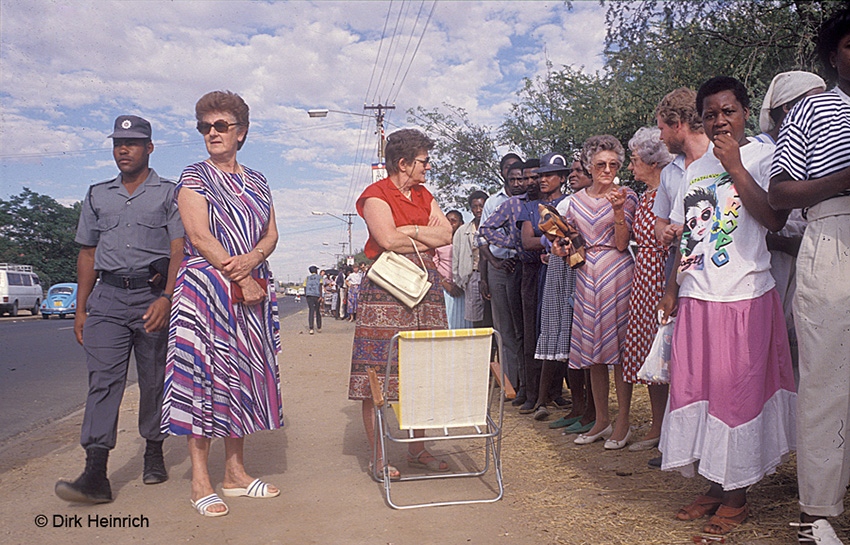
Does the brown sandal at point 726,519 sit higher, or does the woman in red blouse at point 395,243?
the woman in red blouse at point 395,243

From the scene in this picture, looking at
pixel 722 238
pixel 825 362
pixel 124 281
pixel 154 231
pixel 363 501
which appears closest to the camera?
pixel 825 362

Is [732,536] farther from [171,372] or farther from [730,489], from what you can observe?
[171,372]

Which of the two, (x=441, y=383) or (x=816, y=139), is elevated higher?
(x=816, y=139)

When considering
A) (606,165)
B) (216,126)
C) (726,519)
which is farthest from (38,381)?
(726,519)

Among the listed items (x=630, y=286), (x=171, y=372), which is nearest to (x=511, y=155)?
(x=630, y=286)

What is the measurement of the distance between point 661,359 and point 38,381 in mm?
9567

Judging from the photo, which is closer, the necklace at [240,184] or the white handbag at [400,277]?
the necklace at [240,184]

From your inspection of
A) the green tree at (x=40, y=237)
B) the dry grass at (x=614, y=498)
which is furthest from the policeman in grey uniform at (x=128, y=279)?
the green tree at (x=40, y=237)

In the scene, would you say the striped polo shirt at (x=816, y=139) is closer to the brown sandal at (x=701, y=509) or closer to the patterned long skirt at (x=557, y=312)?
the brown sandal at (x=701, y=509)

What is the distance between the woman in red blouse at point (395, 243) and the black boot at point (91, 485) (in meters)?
1.52

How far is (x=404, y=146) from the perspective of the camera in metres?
4.54

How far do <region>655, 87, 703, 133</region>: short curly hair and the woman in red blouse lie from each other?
1.51 metres

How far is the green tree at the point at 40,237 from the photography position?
52500mm

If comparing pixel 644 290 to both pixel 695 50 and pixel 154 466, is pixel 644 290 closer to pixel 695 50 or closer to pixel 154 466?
pixel 154 466
